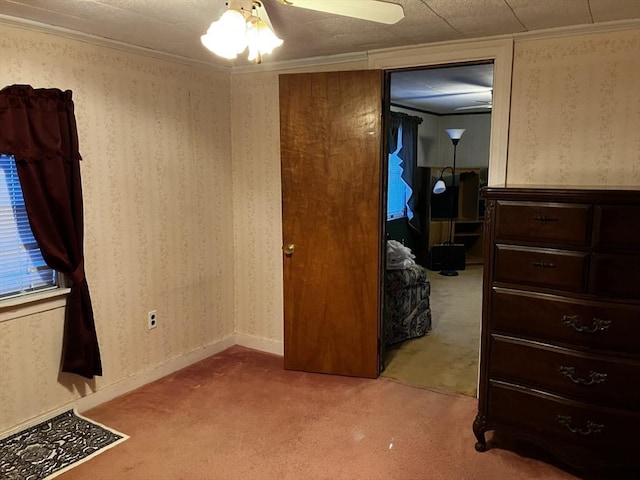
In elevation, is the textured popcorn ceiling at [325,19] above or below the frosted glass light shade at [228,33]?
above

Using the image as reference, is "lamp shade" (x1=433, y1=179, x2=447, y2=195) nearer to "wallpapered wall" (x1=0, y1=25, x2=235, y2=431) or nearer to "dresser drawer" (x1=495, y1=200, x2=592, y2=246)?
"wallpapered wall" (x1=0, y1=25, x2=235, y2=431)

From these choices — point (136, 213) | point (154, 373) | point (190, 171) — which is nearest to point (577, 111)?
point (190, 171)

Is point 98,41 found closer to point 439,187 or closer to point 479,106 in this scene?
point 439,187

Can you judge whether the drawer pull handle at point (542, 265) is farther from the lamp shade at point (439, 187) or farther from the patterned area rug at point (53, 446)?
the lamp shade at point (439, 187)

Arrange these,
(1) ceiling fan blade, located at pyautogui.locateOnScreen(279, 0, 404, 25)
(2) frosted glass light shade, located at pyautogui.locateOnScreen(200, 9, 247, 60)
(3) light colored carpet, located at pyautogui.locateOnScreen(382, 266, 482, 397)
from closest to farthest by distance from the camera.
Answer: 1. (2) frosted glass light shade, located at pyautogui.locateOnScreen(200, 9, 247, 60)
2. (1) ceiling fan blade, located at pyautogui.locateOnScreen(279, 0, 404, 25)
3. (3) light colored carpet, located at pyautogui.locateOnScreen(382, 266, 482, 397)

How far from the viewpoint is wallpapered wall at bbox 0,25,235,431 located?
271 cm

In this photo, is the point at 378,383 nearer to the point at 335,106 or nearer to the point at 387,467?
the point at 387,467

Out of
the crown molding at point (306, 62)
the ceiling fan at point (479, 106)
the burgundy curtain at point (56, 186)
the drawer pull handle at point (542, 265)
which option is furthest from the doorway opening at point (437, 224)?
the burgundy curtain at point (56, 186)

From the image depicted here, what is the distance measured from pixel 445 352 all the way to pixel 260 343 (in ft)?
4.91

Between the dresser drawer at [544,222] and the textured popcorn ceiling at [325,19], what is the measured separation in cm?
92

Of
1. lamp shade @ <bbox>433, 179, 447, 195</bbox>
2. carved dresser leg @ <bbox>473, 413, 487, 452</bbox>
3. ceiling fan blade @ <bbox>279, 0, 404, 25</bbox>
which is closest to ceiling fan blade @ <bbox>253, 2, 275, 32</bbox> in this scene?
ceiling fan blade @ <bbox>279, 0, 404, 25</bbox>

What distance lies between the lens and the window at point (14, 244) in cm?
259

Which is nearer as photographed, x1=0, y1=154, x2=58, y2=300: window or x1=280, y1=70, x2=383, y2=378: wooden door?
x1=0, y1=154, x2=58, y2=300: window

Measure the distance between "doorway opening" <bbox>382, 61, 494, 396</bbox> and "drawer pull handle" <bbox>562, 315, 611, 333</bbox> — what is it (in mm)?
1167
